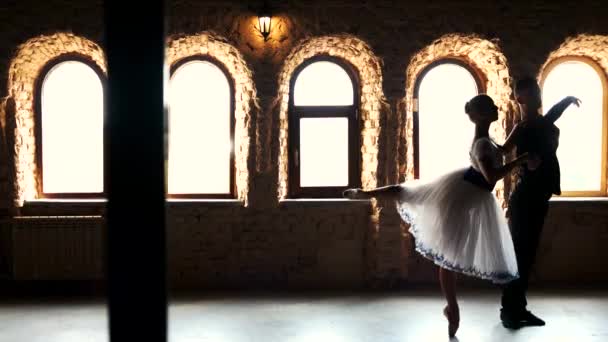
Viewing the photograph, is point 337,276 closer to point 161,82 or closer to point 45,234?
point 45,234

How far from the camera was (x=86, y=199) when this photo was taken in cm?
569

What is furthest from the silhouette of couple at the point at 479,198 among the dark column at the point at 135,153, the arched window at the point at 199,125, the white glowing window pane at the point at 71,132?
the white glowing window pane at the point at 71,132

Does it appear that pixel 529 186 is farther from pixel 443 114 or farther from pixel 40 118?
pixel 40 118

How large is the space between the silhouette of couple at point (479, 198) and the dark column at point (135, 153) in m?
2.09

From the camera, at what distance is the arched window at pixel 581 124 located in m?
5.77

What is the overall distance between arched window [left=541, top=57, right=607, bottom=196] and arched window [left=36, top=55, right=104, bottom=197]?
4.38 metres

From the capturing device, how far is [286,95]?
5621mm

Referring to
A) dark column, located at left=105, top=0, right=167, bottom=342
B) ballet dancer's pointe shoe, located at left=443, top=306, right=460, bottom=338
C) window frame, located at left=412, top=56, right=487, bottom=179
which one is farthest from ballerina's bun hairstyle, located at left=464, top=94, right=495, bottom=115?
dark column, located at left=105, top=0, right=167, bottom=342

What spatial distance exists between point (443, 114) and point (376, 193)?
240 cm

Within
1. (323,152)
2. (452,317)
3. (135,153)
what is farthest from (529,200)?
(135,153)

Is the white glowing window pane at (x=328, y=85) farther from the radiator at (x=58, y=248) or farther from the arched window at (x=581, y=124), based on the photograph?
the radiator at (x=58, y=248)

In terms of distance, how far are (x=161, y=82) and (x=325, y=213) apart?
13.2 feet

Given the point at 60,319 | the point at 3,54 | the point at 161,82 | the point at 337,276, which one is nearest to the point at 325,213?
the point at 337,276

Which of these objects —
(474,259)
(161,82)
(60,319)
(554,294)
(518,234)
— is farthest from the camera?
(554,294)
